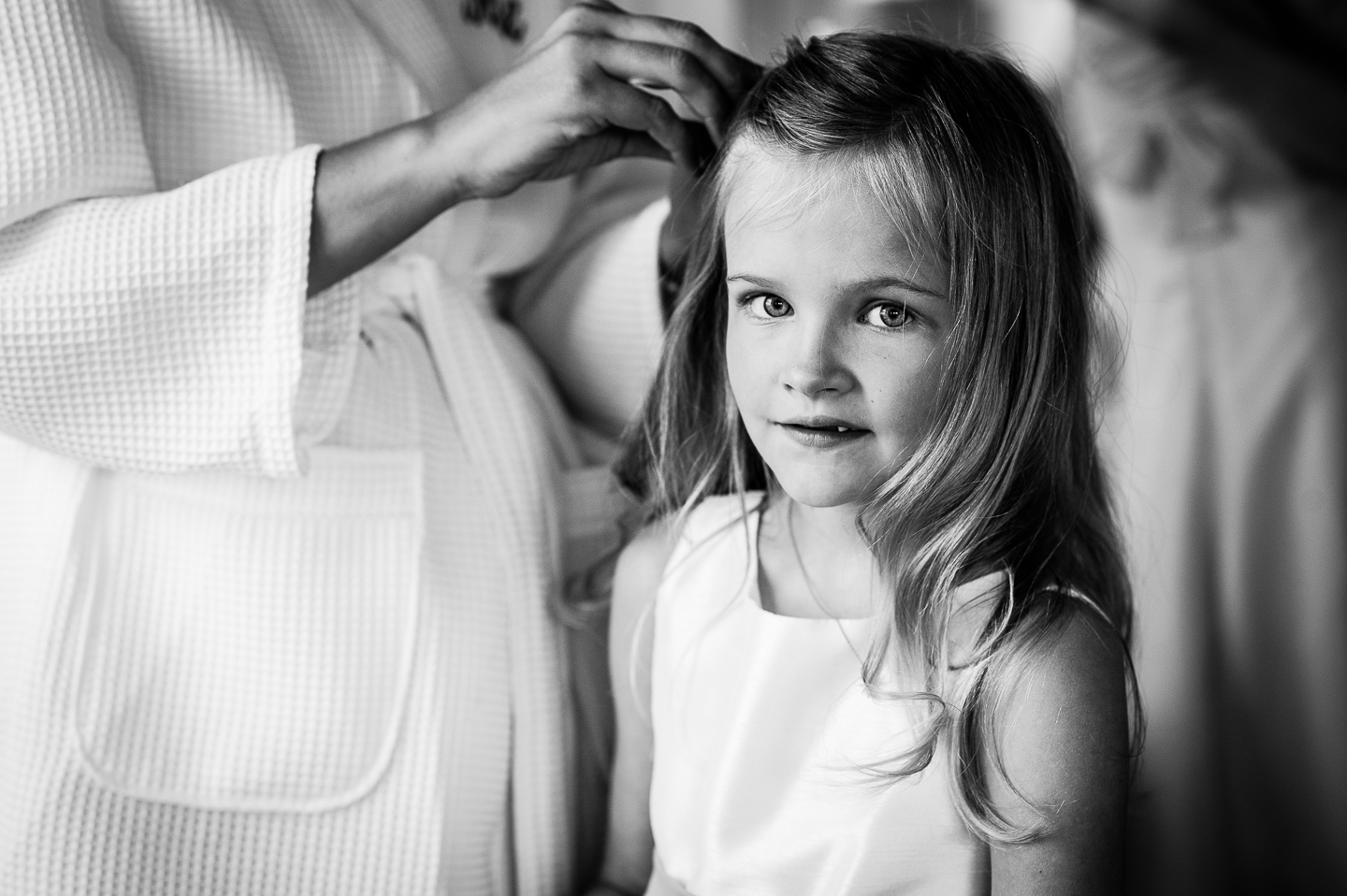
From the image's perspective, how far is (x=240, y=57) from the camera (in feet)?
2.58

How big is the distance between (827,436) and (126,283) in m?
0.47

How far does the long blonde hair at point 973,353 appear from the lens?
2.21 feet

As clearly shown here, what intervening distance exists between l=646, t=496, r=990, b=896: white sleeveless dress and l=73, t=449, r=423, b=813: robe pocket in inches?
8.5

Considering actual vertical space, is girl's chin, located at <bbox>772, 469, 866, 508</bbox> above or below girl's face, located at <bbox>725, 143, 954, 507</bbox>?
below

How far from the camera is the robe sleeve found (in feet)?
2.27

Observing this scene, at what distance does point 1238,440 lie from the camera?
108cm

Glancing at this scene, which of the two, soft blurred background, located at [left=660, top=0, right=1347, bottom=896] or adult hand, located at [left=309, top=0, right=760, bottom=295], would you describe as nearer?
adult hand, located at [left=309, top=0, right=760, bottom=295]

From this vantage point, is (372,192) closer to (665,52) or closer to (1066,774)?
(665,52)

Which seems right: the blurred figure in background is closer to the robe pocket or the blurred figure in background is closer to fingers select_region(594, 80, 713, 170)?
fingers select_region(594, 80, 713, 170)

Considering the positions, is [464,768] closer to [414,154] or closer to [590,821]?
[590,821]

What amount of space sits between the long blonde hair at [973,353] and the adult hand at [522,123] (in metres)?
0.05

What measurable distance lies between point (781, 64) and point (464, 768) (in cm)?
57

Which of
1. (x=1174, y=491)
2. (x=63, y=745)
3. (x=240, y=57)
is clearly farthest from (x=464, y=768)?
(x=1174, y=491)

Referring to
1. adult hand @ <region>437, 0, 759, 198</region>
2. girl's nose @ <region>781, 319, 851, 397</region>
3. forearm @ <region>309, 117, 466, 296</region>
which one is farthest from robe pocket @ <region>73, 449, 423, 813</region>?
girl's nose @ <region>781, 319, 851, 397</region>
